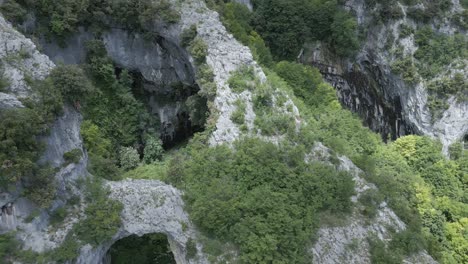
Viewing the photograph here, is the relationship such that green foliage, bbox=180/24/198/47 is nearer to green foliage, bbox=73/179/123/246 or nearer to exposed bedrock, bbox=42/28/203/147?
exposed bedrock, bbox=42/28/203/147

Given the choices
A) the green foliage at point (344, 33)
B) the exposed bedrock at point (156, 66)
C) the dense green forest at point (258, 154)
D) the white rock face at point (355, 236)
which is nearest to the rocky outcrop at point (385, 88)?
the dense green forest at point (258, 154)

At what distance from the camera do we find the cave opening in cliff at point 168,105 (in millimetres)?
28734

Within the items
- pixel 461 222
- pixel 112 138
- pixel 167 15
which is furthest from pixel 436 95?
pixel 112 138

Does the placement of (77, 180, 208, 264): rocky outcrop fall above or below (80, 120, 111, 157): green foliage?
above

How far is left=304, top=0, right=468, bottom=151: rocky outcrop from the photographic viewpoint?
104 ft

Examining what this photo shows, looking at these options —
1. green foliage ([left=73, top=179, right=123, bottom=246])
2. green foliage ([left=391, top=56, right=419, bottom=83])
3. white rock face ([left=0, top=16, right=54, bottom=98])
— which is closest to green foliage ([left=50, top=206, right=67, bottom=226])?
green foliage ([left=73, top=179, right=123, bottom=246])

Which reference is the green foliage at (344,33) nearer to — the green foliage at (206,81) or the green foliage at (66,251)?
the green foliage at (206,81)

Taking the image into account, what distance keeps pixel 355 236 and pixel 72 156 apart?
1458cm

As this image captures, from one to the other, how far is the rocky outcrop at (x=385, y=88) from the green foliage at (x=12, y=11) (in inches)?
928

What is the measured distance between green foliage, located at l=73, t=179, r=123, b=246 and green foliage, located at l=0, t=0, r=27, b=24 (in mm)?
11559

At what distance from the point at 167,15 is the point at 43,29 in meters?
8.06

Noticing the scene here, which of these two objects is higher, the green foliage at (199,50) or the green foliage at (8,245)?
the green foliage at (199,50)

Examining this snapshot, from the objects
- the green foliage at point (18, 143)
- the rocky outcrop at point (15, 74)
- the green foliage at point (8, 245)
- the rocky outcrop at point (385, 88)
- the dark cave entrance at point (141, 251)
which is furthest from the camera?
the rocky outcrop at point (385, 88)

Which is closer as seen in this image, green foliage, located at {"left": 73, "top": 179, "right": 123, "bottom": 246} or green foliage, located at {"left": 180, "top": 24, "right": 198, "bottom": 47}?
green foliage, located at {"left": 73, "top": 179, "right": 123, "bottom": 246}
